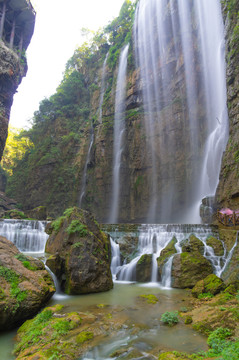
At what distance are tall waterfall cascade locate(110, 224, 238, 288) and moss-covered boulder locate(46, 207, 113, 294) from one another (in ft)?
7.25

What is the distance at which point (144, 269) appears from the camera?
11.0m

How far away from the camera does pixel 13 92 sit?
87.6 feet

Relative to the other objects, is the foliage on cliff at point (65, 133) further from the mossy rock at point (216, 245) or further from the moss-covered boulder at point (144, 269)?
the mossy rock at point (216, 245)

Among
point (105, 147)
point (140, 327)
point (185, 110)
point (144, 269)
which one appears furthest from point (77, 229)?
point (185, 110)

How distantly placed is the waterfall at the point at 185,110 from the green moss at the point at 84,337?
19.0 m

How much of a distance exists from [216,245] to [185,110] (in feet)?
56.9

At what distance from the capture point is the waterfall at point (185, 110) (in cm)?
2297

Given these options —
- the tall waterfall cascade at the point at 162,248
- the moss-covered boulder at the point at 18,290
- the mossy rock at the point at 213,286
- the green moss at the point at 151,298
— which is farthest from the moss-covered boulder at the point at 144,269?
the moss-covered boulder at the point at 18,290

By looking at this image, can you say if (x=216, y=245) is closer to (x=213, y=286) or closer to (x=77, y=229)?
(x=213, y=286)

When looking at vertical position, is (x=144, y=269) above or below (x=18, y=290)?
below

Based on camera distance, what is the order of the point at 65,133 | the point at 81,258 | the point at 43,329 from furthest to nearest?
the point at 65,133 → the point at 81,258 → the point at 43,329

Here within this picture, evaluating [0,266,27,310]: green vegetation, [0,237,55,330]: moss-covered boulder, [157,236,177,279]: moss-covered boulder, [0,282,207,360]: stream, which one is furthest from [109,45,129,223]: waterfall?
[0,266,27,310]: green vegetation

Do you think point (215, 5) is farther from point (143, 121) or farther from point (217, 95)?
point (143, 121)

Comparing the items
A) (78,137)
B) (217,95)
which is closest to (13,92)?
(78,137)
